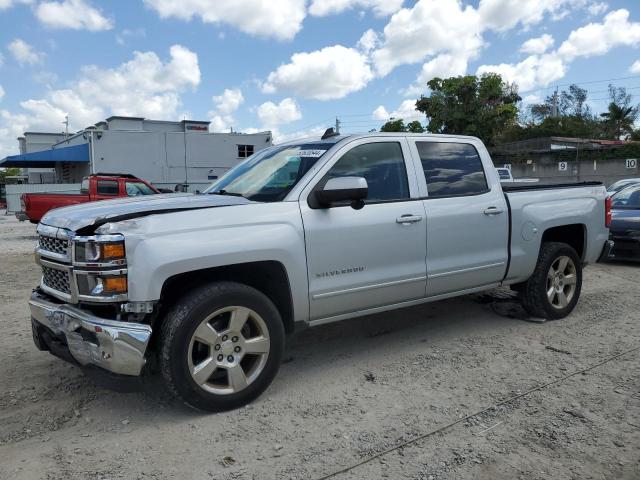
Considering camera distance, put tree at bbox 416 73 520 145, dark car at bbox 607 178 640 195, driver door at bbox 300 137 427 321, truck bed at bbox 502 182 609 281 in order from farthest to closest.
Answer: tree at bbox 416 73 520 145 → dark car at bbox 607 178 640 195 → truck bed at bbox 502 182 609 281 → driver door at bbox 300 137 427 321

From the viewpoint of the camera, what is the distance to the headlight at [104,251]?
123 inches

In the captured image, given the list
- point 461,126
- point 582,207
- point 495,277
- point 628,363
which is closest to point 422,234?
point 495,277

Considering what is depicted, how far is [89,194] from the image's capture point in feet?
45.4

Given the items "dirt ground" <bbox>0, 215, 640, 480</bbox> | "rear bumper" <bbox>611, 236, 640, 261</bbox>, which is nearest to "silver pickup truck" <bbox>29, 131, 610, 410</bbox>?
"dirt ground" <bbox>0, 215, 640, 480</bbox>

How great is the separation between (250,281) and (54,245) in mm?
1327

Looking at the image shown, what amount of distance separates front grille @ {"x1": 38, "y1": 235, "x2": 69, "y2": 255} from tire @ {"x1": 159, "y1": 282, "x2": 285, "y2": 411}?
796 millimetres

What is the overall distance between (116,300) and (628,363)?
12.9 ft

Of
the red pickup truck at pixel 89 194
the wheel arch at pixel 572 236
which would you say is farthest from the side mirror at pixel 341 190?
the red pickup truck at pixel 89 194

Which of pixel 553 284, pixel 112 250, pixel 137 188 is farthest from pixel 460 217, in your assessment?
pixel 137 188

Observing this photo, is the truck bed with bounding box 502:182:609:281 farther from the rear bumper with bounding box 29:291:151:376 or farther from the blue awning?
the blue awning

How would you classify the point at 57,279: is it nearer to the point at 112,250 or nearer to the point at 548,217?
the point at 112,250

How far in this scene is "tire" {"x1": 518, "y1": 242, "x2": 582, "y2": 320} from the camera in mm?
5414

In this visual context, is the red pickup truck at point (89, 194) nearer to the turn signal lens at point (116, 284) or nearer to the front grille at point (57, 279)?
the front grille at point (57, 279)

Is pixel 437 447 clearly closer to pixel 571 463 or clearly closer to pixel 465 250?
pixel 571 463
